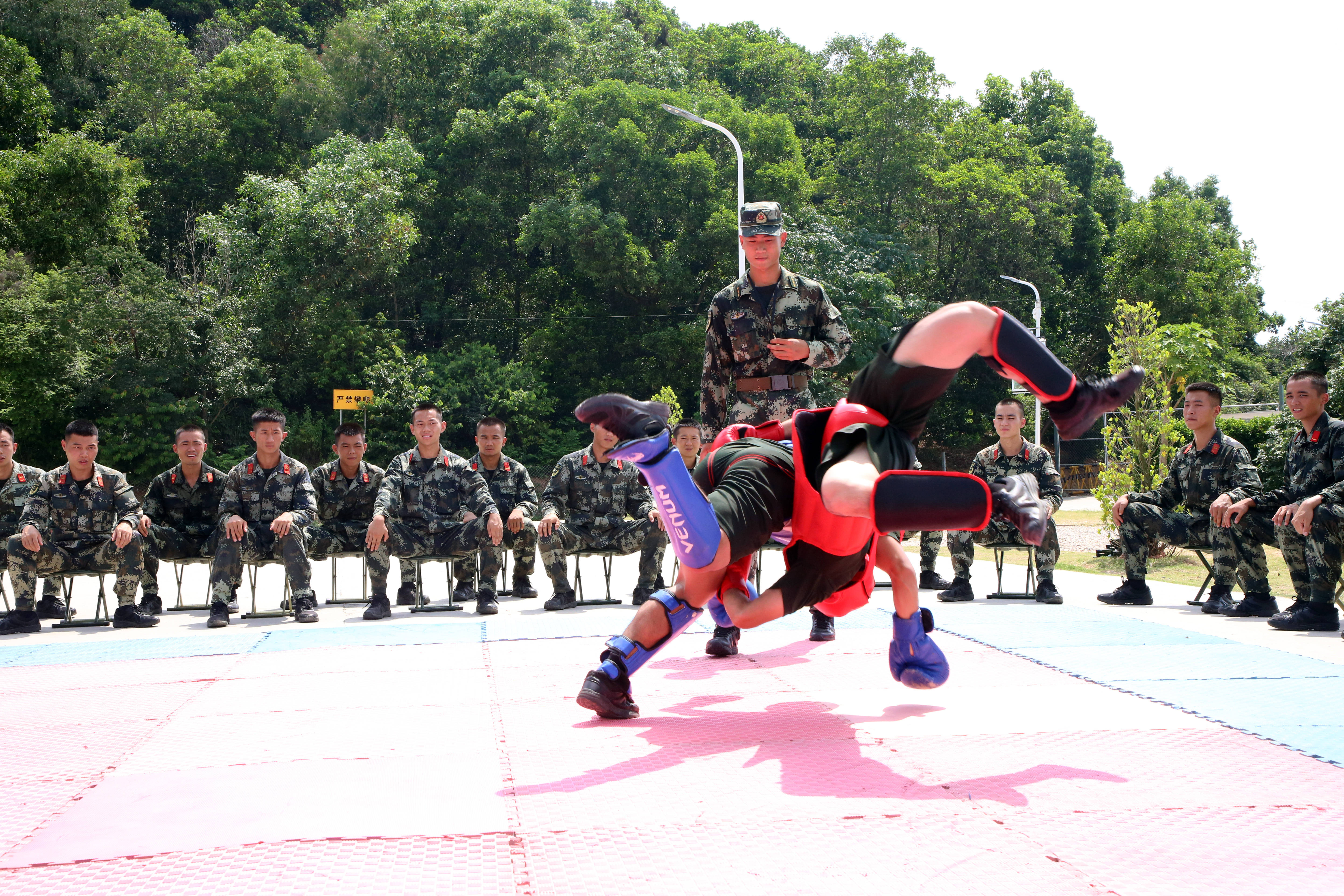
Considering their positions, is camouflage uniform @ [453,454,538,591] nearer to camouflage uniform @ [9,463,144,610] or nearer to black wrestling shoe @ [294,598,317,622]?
black wrestling shoe @ [294,598,317,622]

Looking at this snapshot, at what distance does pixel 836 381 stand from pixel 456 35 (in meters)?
18.7

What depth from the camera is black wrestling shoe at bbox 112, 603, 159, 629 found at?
654cm

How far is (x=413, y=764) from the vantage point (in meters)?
2.91

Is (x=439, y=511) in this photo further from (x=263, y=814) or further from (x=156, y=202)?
(x=156, y=202)

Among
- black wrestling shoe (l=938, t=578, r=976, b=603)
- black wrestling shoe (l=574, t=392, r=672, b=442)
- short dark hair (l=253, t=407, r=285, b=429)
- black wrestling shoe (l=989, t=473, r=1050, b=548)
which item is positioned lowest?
black wrestling shoe (l=938, t=578, r=976, b=603)

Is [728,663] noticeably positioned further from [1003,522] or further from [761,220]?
[1003,522]

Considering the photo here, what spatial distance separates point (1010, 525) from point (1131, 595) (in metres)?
0.92

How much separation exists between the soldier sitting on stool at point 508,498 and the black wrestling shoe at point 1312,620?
4853 millimetres

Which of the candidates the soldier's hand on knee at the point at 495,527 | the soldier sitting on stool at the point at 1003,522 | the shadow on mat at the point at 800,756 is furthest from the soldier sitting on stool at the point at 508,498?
the shadow on mat at the point at 800,756

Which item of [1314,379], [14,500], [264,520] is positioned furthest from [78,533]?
[1314,379]

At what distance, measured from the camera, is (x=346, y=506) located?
7.66m

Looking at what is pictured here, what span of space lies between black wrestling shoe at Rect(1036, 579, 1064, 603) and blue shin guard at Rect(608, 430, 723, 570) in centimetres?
442

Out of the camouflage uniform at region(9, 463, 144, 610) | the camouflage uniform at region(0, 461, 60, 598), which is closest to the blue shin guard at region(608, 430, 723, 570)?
the camouflage uniform at region(9, 463, 144, 610)

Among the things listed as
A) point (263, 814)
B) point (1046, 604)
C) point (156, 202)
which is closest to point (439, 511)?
point (1046, 604)
